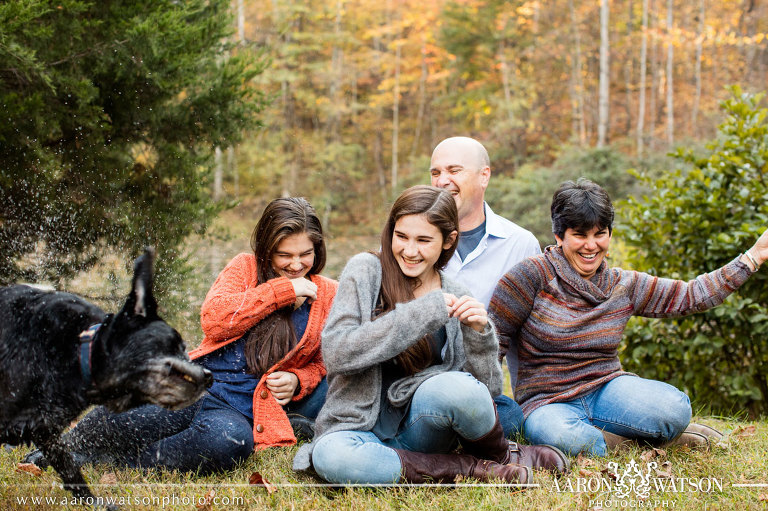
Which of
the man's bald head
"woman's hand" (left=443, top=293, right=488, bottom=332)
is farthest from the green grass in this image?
the man's bald head

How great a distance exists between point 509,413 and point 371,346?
3.62 ft

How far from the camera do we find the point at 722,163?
14.5 feet

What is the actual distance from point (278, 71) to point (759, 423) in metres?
22.3

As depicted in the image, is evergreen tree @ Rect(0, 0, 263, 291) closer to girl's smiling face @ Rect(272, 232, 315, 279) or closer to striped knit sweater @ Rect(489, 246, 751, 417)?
girl's smiling face @ Rect(272, 232, 315, 279)

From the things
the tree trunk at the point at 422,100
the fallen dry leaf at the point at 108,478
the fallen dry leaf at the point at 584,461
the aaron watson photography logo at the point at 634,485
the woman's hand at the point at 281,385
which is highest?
the tree trunk at the point at 422,100

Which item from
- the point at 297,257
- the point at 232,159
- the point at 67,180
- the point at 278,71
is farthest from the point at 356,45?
the point at 297,257

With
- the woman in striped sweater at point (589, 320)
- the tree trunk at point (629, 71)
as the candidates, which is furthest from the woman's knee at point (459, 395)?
the tree trunk at point (629, 71)

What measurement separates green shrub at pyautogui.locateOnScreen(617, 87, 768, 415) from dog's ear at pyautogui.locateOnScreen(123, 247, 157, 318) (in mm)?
3654

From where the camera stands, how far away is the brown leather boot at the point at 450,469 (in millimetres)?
2863

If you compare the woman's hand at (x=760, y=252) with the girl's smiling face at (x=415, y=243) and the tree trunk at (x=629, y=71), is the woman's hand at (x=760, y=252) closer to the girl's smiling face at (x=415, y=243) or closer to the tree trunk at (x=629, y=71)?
the girl's smiling face at (x=415, y=243)

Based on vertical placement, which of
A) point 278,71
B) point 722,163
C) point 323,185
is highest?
point 278,71

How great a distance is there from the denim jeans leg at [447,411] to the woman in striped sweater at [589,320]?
59cm

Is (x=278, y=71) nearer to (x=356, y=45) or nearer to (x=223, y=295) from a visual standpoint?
(x=356, y=45)

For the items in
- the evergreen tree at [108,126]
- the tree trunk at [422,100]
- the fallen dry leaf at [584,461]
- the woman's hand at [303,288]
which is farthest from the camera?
the tree trunk at [422,100]
